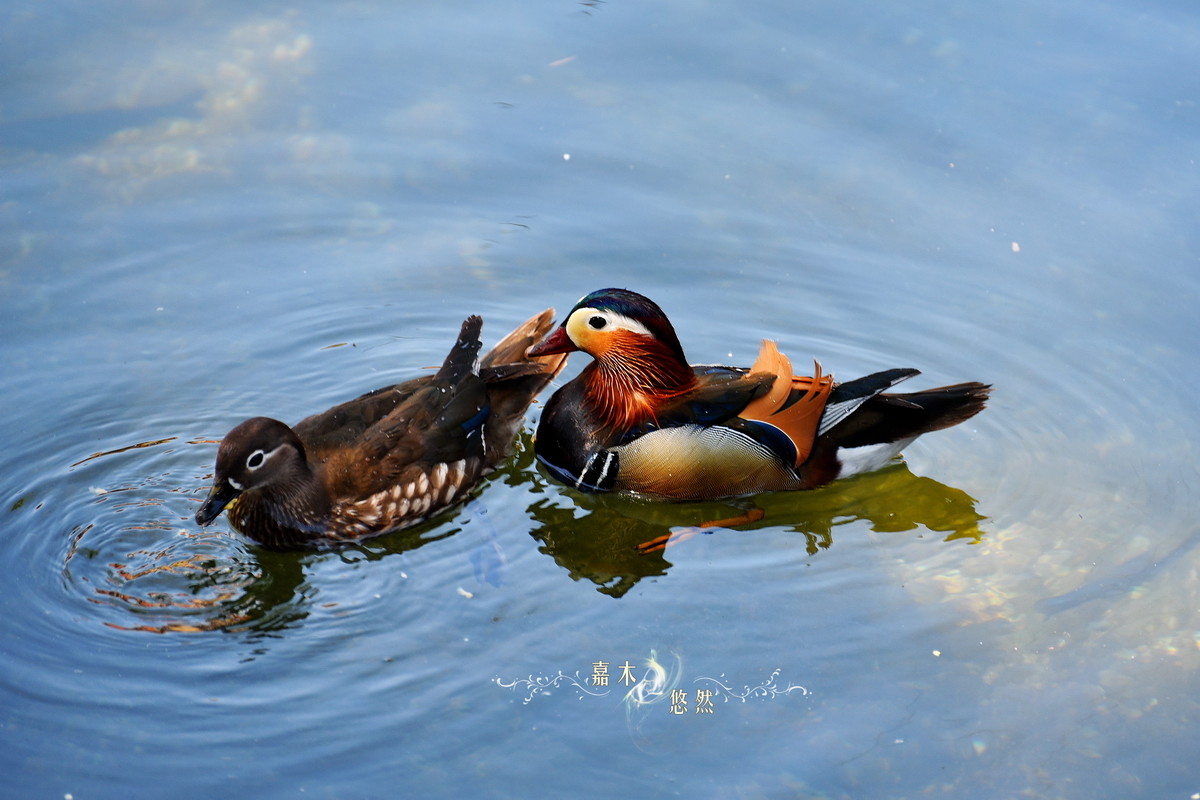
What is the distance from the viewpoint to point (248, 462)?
6.96 meters

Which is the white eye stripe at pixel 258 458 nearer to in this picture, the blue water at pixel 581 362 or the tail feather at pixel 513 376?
the blue water at pixel 581 362

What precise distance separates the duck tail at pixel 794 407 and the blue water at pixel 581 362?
0.44 metres

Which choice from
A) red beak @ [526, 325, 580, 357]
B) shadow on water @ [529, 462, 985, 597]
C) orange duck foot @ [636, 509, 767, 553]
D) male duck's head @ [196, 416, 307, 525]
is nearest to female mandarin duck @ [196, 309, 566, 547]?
male duck's head @ [196, 416, 307, 525]

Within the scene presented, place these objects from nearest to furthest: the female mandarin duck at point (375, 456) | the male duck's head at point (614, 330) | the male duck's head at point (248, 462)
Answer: the male duck's head at point (248, 462), the female mandarin duck at point (375, 456), the male duck's head at point (614, 330)

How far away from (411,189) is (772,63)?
11.4 feet

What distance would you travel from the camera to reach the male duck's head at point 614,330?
793 cm

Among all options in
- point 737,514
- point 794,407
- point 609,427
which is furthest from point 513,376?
point 794,407

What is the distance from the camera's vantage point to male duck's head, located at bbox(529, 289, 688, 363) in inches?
312

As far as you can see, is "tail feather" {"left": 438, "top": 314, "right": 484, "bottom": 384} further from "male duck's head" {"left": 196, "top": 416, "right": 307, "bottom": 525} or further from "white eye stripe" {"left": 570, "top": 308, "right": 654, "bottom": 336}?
"male duck's head" {"left": 196, "top": 416, "right": 307, "bottom": 525}

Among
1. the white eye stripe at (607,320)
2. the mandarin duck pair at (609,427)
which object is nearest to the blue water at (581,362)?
the mandarin duck pair at (609,427)

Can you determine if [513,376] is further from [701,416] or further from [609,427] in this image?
[701,416]

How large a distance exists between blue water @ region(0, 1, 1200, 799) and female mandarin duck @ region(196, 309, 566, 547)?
0.71 ft

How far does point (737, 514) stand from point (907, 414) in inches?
47.2

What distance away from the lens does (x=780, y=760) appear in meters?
6.14
